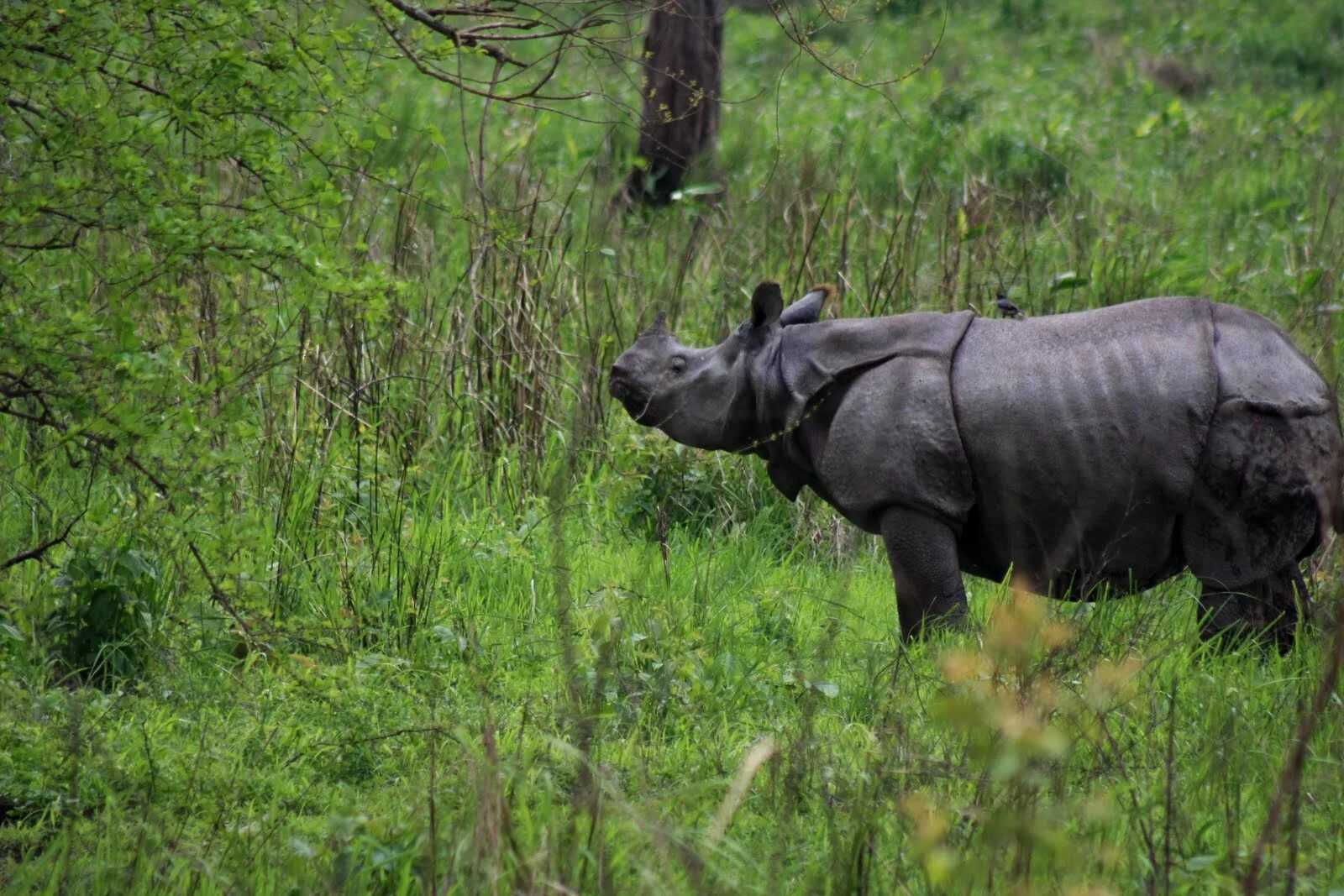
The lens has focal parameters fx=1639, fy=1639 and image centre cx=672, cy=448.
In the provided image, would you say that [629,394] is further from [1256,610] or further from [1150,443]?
[1256,610]

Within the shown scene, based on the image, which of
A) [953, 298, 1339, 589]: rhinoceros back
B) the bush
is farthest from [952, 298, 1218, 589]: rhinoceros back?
the bush

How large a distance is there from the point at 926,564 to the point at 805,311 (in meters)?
0.93

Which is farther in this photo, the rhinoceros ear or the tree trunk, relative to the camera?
the tree trunk

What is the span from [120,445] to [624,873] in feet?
4.76

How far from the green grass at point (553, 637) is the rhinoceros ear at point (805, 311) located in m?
0.66

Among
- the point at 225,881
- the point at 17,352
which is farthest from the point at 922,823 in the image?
the point at 17,352

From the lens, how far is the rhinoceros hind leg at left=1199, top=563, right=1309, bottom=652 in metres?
4.88

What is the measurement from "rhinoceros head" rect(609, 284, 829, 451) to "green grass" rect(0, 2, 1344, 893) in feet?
0.75

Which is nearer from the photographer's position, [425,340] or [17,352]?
[17,352]

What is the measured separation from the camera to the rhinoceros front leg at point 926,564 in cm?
477

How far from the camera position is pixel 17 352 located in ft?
11.8

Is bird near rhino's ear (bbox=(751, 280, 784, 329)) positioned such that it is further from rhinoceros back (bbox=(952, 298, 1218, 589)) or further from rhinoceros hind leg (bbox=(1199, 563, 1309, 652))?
rhinoceros hind leg (bbox=(1199, 563, 1309, 652))

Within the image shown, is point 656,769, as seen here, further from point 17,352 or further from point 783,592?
point 17,352

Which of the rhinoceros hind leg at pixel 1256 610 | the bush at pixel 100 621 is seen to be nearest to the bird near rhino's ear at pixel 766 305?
the rhinoceros hind leg at pixel 1256 610
